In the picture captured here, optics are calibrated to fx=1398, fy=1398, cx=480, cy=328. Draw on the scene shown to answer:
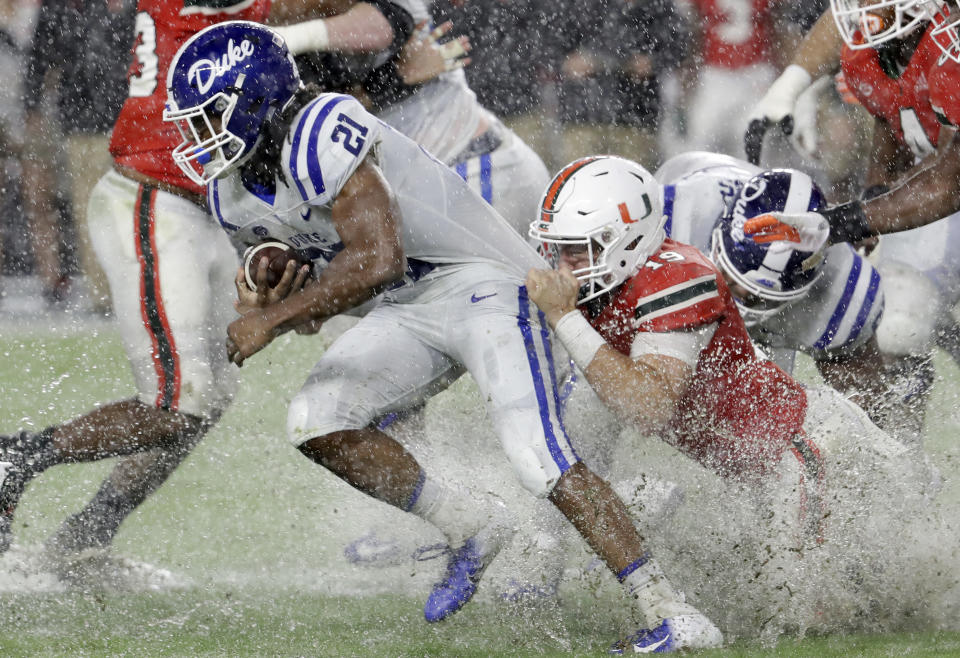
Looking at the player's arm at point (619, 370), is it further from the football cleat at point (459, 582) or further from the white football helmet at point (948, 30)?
the white football helmet at point (948, 30)

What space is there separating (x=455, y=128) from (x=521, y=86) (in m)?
3.85

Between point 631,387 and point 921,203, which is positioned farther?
point 921,203

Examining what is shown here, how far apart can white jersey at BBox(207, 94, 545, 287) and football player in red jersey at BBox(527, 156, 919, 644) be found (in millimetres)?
164

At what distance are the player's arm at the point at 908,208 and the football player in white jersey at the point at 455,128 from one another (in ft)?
3.98

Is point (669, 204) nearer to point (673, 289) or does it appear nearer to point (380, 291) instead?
Answer: point (673, 289)

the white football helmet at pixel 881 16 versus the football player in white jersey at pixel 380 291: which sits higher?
the white football helmet at pixel 881 16

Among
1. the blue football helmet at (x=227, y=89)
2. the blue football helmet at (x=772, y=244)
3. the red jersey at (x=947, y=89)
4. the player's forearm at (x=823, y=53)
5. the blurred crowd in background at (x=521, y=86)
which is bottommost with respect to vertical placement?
the blurred crowd in background at (x=521, y=86)

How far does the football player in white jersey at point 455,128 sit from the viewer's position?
494 centimetres

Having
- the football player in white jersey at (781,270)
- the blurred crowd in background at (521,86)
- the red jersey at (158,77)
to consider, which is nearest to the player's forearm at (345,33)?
the red jersey at (158,77)

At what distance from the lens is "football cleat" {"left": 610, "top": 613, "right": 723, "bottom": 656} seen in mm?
3418

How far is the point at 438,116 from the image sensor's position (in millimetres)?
5109

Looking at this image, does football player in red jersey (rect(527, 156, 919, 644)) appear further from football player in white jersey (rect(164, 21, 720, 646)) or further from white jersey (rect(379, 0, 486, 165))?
white jersey (rect(379, 0, 486, 165))

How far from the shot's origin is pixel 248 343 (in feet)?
12.1

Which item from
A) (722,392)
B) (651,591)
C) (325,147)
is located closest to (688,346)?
(722,392)
